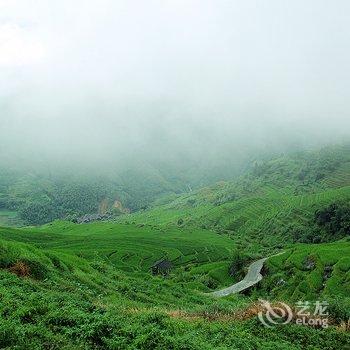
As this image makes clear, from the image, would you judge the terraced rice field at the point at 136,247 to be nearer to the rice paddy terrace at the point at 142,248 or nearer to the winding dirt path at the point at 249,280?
the rice paddy terrace at the point at 142,248

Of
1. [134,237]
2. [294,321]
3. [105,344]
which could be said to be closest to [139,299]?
[294,321]

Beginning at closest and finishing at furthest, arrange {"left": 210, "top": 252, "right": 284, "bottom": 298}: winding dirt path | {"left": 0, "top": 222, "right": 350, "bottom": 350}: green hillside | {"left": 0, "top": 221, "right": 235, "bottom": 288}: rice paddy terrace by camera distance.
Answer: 1. {"left": 0, "top": 222, "right": 350, "bottom": 350}: green hillside
2. {"left": 210, "top": 252, "right": 284, "bottom": 298}: winding dirt path
3. {"left": 0, "top": 221, "right": 235, "bottom": 288}: rice paddy terrace

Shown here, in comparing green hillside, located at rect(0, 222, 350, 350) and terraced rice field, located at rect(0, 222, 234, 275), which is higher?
green hillside, located at rect(0, 222, 350, 350)

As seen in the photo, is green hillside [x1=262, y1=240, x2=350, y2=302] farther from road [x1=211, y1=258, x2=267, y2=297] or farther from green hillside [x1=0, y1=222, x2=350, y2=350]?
green hillside [x1=0, y1=222, x2=350, y2=350]

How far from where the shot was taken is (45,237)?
159625 mm

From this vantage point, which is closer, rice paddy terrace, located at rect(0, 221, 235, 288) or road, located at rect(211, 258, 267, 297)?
road, located at rect(211, 258, 267, 297)

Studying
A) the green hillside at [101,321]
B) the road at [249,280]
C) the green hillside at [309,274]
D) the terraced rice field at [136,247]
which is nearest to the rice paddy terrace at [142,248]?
the terraced rice field at [136,247]

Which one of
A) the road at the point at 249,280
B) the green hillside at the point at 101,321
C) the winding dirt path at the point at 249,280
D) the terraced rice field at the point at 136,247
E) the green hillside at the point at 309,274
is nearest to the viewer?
the green hillside at the point at 101,321

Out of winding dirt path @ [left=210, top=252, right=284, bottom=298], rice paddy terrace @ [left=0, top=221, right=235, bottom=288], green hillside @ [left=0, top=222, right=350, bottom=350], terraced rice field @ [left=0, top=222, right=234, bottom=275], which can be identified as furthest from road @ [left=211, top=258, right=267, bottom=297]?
green hillside @ [left=0, top=222, right=350, bottom=350]

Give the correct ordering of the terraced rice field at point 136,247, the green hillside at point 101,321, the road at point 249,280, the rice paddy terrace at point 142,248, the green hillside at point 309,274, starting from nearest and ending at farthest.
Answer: the green hillside at point 101,321 → the green hillside at point 309,274 → the road at point 249,280 → the rice paddy terrace at point 142,248 → the terraced rice field at point 136,247

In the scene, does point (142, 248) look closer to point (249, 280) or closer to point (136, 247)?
point (136, 247)

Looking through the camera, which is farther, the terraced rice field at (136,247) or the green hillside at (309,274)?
the terraced rice field at (136,247)

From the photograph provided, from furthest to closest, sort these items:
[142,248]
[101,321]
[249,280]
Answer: [142,248]
[249,280]
[101,321]

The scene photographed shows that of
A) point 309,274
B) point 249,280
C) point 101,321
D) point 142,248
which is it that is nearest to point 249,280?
point 249,280
